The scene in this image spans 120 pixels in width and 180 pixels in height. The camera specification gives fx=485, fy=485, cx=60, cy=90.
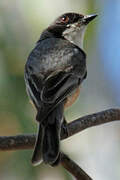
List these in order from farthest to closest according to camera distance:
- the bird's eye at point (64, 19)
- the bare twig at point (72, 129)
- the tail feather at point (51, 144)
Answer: the bird's eye at point (64, 19)
the tail feather at point (51, 144)
the bare twig at point (72, 129)

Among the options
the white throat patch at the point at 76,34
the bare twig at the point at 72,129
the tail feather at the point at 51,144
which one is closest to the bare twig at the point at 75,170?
the tail feather at the point at 51,144

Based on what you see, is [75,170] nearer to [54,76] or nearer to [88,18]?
[54,76]


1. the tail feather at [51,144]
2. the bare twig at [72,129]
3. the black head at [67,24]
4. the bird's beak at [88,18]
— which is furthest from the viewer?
the black head at [67,24]

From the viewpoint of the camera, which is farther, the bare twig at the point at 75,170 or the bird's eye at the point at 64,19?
the bird's eye at the point at 64,19

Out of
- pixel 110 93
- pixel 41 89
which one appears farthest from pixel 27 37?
pixel 41 89

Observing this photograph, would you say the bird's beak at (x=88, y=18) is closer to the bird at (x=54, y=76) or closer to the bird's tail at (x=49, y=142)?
the bird at (x=54, y=76)

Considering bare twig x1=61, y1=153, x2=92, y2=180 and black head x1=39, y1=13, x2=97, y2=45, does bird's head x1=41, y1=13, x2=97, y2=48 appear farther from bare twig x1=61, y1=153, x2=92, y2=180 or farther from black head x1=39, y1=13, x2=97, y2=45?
bare twig x1=61, y1=153, x2=92, y2=180

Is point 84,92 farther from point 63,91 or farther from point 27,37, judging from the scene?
point 63,91
